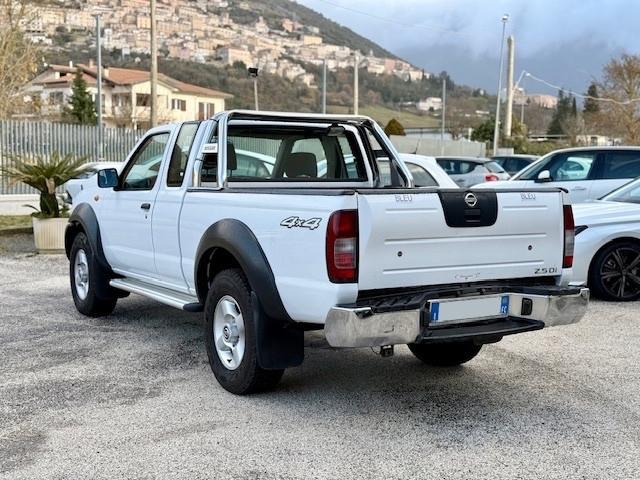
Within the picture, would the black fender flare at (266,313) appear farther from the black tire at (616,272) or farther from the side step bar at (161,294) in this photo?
the black tire at (616,272)

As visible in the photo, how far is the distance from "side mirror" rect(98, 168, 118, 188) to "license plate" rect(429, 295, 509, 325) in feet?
12.1

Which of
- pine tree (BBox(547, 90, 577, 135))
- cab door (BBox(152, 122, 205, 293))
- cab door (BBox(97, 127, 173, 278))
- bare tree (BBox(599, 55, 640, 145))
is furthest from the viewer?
pine tree (BBox(547, 90, 577, 135))

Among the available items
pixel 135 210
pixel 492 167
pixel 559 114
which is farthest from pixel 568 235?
pixel 559 114

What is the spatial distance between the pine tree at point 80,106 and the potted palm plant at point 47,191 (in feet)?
164

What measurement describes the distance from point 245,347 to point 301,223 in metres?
1.00

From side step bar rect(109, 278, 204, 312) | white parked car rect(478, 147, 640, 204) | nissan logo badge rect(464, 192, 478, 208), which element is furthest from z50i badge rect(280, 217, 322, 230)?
white parked car rect(478, 147, 640, 204)

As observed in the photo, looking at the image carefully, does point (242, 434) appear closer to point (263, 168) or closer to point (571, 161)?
point (263, 168)

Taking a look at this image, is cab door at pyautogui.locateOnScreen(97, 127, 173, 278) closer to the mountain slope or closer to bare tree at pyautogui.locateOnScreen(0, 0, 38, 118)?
bare tree at pyautogui.locateOnScreen(0, 0, 38, 118)

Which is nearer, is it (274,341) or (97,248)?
(274,341)

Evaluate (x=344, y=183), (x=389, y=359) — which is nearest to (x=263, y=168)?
(x=344, y=183)

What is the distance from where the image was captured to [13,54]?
981 inches

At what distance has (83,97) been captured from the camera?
62844mm

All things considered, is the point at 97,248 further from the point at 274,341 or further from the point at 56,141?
the point at 56,141

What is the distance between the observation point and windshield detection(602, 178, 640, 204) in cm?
911
